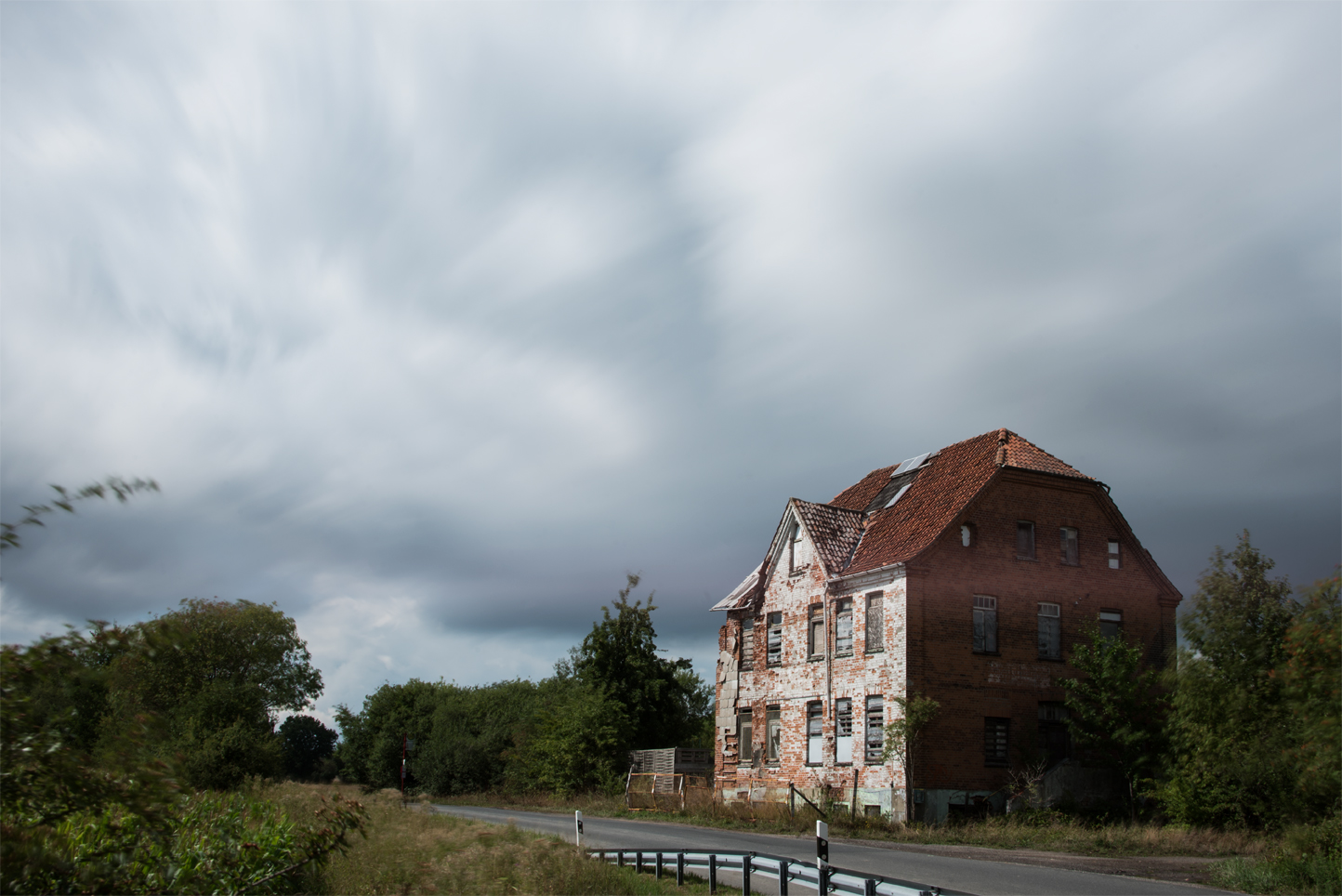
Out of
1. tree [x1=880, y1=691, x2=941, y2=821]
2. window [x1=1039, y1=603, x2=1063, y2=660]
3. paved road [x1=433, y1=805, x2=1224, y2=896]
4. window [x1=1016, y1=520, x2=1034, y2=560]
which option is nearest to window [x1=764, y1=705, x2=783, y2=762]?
tree [x1=880, y1=691, x2=941, y2=821]

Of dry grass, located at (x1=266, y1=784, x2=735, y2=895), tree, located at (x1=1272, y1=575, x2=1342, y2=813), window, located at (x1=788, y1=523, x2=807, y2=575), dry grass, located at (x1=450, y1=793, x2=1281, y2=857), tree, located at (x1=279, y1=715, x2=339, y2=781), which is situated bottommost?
tree, located at (x1=279, y1=715, x2=339, y2=781)

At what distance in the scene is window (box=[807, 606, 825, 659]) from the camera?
1291 inches

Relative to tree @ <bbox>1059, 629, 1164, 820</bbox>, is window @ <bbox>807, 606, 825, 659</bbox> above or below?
above

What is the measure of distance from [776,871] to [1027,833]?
1359cm

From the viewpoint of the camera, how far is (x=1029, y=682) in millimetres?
30297

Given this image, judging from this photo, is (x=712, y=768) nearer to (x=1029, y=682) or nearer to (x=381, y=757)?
(x=1029, y=682)

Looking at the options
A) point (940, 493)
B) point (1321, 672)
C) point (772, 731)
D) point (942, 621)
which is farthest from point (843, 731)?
point (1321, 672)

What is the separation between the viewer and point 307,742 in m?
105

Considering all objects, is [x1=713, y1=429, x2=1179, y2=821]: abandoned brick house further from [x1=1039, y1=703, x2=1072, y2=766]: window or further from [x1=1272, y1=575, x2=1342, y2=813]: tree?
[x1=1272, y1=575, x2=1342, y2=813]: tree

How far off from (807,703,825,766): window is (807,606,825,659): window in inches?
65.5

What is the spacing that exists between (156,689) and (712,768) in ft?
82.7

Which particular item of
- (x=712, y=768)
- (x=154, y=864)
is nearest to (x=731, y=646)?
(x=712, y=768)

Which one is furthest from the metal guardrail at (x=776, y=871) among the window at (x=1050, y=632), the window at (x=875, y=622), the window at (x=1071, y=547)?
the window at (x=1071, y=547)

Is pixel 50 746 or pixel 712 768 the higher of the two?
pixel 50 746
